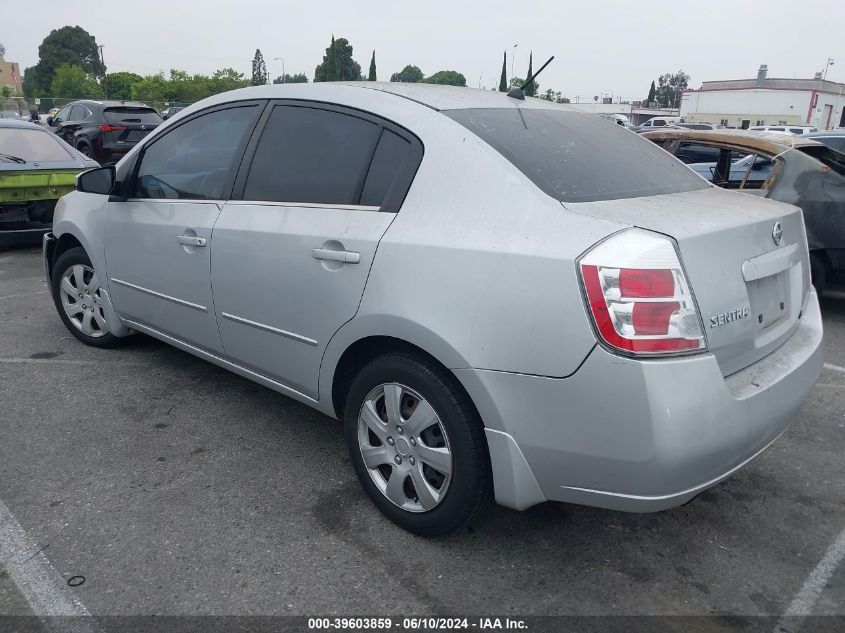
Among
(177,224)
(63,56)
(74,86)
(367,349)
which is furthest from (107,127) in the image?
(63,56)

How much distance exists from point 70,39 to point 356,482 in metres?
125

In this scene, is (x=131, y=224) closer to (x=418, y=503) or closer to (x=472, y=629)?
(x=418, y=503)

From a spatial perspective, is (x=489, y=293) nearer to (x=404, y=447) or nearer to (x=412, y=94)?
(x=404, y=447)

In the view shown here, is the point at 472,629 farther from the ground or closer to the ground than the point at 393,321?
closer to the ground

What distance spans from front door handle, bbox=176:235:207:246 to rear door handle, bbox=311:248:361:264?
847 mm

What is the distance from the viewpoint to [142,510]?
2805 millimetres

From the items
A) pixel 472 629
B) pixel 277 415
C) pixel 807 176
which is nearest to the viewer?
pixel 472 629

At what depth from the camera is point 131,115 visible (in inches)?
558

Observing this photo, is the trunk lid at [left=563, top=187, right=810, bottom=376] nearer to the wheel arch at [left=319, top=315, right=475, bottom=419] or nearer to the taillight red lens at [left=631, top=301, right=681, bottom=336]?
the taillight red lens at [left=631, top=301, right=681, bottom=336]

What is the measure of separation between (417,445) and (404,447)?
8 cm

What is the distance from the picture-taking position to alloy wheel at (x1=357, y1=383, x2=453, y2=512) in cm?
245

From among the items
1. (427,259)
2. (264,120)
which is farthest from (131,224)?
(427,259)

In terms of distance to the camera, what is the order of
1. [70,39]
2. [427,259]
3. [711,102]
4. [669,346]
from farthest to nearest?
1. [70,39]
2. [711,102]
3. [427,259]
4. [669,346]

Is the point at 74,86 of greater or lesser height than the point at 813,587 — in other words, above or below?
above
